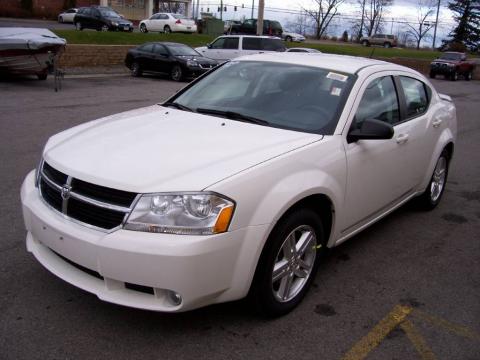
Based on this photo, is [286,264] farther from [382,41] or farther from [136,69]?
[382,41]

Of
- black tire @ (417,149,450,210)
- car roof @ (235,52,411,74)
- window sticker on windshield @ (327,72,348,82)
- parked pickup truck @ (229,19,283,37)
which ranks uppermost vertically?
parked pickup truck @ (229,19,283,37)

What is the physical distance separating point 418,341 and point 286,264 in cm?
94

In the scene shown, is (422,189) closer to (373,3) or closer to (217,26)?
(217,26)

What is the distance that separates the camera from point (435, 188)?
19.4ft

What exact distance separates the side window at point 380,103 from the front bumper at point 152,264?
5.41 feet

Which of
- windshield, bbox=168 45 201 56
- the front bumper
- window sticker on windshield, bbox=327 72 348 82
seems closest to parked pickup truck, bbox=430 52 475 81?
windshield, bbox=168 45 201 56

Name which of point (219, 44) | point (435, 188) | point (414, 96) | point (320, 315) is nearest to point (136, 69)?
point (219, 44)

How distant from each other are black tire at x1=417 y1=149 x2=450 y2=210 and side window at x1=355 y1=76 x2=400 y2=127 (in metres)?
1.29

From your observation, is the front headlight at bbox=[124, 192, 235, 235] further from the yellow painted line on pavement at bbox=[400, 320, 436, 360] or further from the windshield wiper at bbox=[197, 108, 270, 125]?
the yellow painted line on pavement at bbox=[400, 320, 436, 360]

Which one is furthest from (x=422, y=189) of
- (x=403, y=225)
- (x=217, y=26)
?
(x=217, y=26)

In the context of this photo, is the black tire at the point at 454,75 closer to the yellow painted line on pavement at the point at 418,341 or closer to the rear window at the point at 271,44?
the rear window at the point at 271,44

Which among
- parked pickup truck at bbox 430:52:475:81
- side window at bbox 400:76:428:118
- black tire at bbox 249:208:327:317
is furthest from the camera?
parked pickup truck at bbox 430:52:475:81

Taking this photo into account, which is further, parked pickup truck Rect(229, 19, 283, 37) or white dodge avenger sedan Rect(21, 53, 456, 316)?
parked pickup truck Rect(229, 19, 283, 37)

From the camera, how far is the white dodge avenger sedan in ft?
9.23
